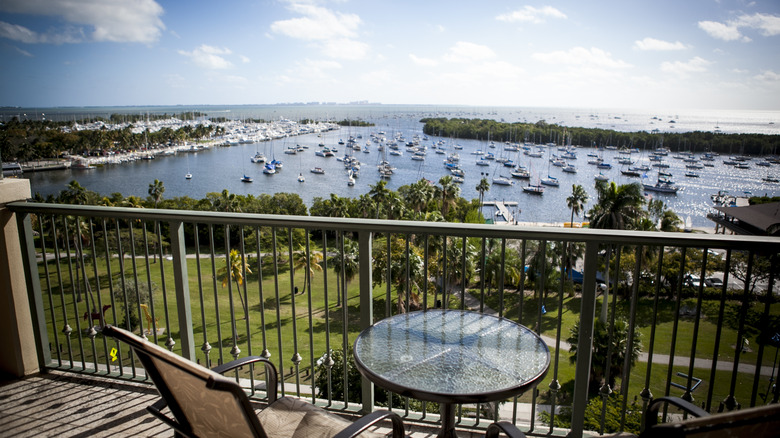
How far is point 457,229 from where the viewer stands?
2143 millimetres

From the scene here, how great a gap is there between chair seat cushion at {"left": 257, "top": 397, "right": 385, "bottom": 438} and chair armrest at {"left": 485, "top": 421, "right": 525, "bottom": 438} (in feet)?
1.45

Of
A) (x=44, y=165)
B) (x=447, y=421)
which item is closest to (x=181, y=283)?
(x=447, y=421)

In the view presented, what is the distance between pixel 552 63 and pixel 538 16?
17918mm

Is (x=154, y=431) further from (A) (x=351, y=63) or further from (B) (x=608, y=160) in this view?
(A) (x=351, y=63)

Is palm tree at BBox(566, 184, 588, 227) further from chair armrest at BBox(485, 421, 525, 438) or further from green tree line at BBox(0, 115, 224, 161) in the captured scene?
chair armrest at BBox(485, 421, 525, 438)

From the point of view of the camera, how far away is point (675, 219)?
32.8 m

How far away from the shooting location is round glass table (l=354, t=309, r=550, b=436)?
4.88ft

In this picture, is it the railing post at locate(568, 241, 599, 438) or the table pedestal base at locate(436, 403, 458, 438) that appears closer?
the table pedestal base at locate(436, 403, 458, 438)

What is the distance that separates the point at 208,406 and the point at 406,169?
53118 millimetres

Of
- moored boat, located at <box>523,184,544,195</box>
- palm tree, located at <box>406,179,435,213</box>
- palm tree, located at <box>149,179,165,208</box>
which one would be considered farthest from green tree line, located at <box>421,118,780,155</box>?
palm tree, located at <box>149,179,165,208</box>

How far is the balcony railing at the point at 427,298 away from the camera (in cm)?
211

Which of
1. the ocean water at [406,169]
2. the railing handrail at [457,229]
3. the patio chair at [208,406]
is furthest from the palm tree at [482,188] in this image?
the patio chair at [208,406]

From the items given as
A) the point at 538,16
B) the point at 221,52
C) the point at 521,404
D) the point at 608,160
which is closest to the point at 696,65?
the point at 608,160

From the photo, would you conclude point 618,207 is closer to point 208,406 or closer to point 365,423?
point 365,423
